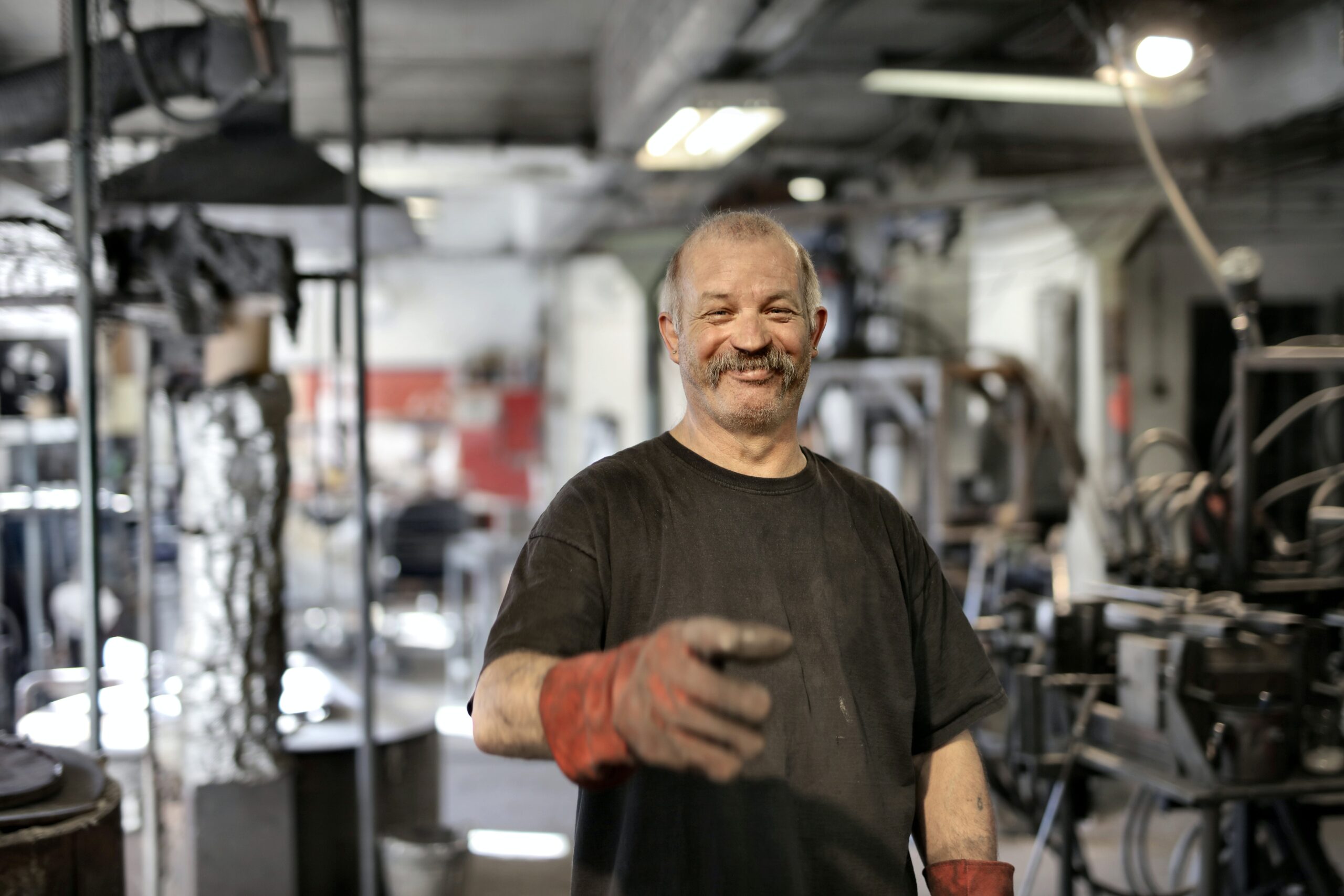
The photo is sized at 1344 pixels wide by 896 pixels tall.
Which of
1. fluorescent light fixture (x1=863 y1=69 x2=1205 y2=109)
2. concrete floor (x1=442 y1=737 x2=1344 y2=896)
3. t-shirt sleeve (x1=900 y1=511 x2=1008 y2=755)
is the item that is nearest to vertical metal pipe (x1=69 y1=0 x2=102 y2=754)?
concrete floor (x1=442 y1=737 x2=1344 y2=896)

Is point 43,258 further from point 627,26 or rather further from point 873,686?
point 627,26

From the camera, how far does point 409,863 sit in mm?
3299

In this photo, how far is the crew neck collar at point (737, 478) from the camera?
153cm

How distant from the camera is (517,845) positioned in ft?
15.0

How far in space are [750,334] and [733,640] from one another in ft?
2.01

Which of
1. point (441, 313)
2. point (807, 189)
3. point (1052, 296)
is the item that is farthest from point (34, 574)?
point (441, 313)

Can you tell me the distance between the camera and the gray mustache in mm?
1501

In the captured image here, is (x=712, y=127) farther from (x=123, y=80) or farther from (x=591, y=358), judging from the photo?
(x=591, y=358)

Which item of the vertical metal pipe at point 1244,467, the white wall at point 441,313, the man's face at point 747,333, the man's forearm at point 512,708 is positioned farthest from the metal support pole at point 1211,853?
the white wall at point 441,313

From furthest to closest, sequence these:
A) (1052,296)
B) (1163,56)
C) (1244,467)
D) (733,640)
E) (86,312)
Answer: (1052,296)
(1163,56)
(1244,467)
(86,312)
(733,640)

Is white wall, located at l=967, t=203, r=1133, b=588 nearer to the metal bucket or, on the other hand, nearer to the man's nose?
the metal bucket

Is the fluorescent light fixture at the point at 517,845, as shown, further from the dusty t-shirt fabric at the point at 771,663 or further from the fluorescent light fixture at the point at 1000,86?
the fluorescent light fixture at the point at 1000,86

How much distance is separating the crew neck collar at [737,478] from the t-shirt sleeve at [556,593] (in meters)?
0.18

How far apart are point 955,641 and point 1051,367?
6549 millimetres
